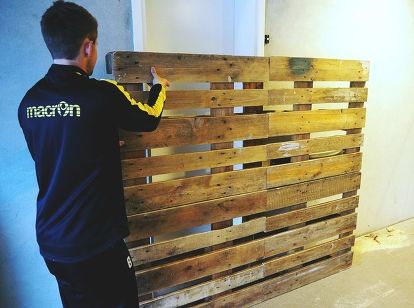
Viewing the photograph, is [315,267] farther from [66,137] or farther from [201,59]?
[66,137]

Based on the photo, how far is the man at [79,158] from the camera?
1.17 m

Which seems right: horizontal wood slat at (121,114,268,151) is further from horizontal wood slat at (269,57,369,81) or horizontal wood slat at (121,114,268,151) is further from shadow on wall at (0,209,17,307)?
shadow on wall at (0,209,17,307)

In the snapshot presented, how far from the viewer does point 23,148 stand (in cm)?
170

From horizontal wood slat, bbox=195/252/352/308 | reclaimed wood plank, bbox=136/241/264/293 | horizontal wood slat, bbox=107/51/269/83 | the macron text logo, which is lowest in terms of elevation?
horizontal wood slat, bbox=195/252/352/308

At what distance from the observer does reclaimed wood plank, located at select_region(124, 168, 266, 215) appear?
1.76 metres

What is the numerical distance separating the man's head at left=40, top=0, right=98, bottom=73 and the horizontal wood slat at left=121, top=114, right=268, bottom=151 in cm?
56

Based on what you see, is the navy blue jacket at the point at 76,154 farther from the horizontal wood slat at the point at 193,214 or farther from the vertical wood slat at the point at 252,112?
the vertical wood slat at the point at 252,112

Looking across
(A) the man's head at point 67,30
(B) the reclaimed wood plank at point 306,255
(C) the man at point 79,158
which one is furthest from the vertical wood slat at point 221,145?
(A) the man's head at point 67,30

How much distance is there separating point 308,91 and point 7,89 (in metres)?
1.87

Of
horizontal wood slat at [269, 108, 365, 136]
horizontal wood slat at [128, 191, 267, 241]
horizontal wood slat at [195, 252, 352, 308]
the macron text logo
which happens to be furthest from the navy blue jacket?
horizontal wood slat at [195, 252, 352, 308]

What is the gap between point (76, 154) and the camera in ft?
3.90

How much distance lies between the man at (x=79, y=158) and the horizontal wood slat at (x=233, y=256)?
1.63 feet

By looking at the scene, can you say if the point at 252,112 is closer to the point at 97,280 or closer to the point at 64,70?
the point at 64,70

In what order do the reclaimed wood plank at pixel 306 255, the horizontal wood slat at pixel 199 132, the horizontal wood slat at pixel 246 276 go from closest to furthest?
1. the horizontal wood slat at pixel 199 132
2. the horizontal wood slat at pixel 246 276
3. the reclaimed wood plank at pixel 306 255
